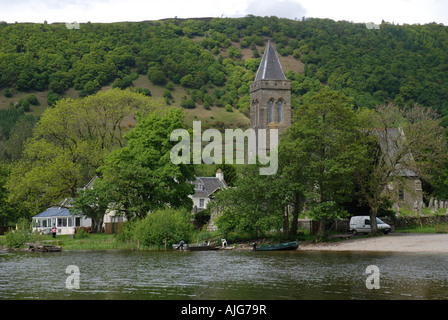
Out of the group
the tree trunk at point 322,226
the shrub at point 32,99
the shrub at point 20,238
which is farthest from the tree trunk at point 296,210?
the shrub at point 32,99

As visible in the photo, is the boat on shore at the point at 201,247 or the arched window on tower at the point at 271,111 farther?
the arched window on tower at the point at 271,111

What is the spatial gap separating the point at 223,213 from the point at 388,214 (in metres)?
16.6

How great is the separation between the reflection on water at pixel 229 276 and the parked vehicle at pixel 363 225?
38.2 ft

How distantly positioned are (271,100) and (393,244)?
54.3 meters

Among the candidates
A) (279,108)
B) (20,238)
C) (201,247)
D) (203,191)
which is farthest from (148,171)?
(279,108)

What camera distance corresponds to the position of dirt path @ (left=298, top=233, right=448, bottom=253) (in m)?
46.2

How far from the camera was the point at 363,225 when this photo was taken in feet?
187

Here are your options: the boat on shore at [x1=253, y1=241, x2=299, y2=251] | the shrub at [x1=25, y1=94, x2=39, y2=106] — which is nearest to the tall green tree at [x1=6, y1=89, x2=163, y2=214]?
the boat on shore at [x1=253, y1=241, x2=299, y2=251]

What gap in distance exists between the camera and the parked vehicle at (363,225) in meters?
56.4

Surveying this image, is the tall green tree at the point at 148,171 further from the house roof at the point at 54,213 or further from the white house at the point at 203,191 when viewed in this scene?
the white house at the point at 203,191

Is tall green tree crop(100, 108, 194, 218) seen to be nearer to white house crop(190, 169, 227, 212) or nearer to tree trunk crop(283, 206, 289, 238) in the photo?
tree trunk crop(283, 206, 289, 238)

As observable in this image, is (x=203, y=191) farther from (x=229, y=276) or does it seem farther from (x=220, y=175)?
(x=229, y=276)

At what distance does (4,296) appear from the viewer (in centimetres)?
2714
